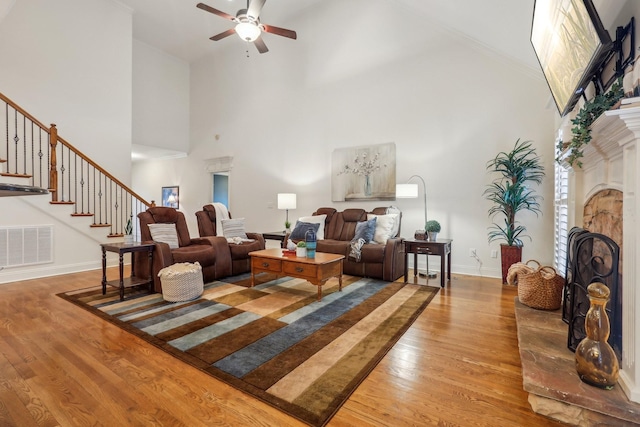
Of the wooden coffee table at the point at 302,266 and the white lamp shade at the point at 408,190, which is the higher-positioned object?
the white lamp shade at the point at 408,190

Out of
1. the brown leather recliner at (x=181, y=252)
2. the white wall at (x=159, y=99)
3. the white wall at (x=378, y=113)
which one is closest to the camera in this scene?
the brown leather recliner at (x=181, y=252)

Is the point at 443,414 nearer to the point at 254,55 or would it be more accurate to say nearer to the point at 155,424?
the point at 155,424

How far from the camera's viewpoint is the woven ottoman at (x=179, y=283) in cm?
319

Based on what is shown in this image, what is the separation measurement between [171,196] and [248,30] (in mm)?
6380

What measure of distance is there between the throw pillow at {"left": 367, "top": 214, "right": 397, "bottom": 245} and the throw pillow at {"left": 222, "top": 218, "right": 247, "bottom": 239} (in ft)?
6.99

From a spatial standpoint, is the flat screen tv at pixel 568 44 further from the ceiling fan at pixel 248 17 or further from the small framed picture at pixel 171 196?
the small framed picture at pixel 171 196

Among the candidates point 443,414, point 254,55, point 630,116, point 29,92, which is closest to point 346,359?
point 443,414

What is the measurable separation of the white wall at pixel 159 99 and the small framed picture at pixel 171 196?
1.30 meters

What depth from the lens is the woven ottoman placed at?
10.5 feet

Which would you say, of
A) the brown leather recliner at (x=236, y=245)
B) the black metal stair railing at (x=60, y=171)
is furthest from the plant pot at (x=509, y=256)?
the black metal stair railing at (x=60, y=171)

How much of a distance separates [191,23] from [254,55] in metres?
1.40

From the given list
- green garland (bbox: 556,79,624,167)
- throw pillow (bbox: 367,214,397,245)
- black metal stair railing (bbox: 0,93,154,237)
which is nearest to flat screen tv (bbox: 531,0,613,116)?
green garland (bbox: 556,79,624,167)

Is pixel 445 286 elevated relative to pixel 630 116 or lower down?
lower down

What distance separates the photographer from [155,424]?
1.43 m
